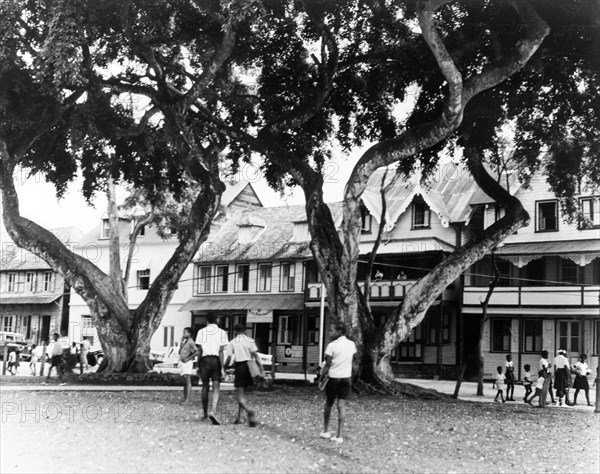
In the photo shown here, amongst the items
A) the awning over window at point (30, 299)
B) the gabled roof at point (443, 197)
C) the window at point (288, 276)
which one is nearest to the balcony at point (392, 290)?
the gabled roof at point (443, 197)

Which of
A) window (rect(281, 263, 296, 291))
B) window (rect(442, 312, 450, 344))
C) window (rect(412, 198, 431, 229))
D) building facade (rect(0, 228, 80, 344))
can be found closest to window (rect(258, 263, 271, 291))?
window (rect(281, 263, 296, 291))

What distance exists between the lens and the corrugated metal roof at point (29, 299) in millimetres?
61406

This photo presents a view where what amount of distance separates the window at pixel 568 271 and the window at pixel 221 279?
67.2ft

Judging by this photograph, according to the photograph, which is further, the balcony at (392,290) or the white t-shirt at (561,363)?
the balcony at (392,290)

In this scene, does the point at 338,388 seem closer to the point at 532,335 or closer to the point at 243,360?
the point at 243,360

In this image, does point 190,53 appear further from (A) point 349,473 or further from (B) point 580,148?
(A) point 349,473

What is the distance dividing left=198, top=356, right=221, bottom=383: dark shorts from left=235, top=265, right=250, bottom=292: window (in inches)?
1422

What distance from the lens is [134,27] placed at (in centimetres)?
2245

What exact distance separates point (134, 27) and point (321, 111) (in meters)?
6.25

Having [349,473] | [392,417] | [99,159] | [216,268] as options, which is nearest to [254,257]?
[216,268]

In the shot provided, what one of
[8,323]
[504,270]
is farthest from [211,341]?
[8,323]

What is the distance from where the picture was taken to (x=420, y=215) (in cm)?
4338

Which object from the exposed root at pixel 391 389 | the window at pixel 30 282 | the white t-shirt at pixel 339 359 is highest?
the window at pixel 30 282

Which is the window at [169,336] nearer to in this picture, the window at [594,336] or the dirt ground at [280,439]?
the window at [594,336]
